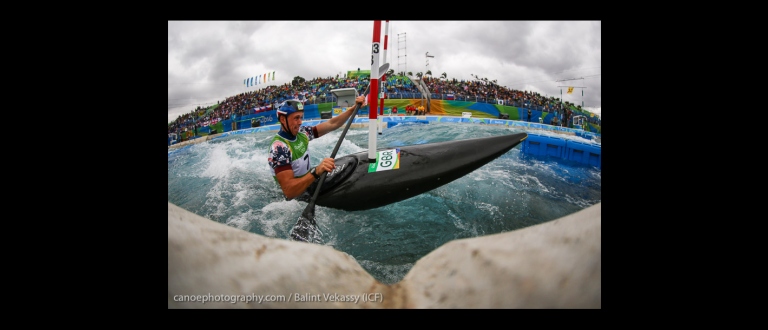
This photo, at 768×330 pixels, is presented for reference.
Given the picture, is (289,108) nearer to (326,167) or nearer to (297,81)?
(326,167)

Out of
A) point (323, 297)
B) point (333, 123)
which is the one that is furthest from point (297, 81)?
point (323, 297)

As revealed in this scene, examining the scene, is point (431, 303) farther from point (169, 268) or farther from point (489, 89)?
point (489, 89)

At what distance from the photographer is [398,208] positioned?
2986mm

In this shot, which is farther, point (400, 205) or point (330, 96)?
point (330, 96)

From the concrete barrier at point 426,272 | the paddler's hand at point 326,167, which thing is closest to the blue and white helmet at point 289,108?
the paddler's hand at point 326,167

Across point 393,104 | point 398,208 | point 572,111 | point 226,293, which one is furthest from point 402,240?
point 393,104

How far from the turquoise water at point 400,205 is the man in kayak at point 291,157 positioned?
433 millimetres

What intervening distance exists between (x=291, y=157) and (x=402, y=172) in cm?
101

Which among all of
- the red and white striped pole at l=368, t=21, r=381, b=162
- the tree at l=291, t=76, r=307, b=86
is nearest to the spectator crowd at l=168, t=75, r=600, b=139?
the tree at l=291, t=76, r=307, b=86

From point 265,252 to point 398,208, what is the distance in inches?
91.9

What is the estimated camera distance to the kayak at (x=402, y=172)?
8.37ft

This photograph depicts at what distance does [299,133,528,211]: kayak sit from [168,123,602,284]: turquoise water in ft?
0.67

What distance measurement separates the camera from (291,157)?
2449 millimetres

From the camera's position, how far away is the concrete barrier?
0.66m
